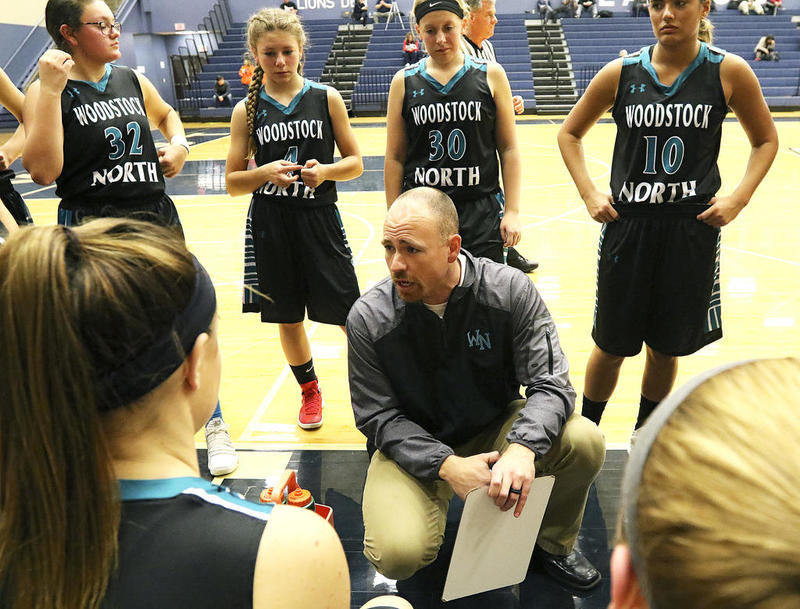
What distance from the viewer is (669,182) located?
2.61 m

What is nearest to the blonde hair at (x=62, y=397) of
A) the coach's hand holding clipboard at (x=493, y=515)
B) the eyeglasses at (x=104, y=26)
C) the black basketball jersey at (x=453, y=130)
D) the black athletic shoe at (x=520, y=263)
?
the coach's hand holding clipboard at (x=493, y=515)

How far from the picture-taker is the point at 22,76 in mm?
Answer: 16688

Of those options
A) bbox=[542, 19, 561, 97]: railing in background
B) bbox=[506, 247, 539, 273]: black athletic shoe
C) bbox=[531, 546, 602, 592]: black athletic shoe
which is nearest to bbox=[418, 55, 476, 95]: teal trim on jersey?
bbox=[531, 546, 602, 592]: black athletic shoe

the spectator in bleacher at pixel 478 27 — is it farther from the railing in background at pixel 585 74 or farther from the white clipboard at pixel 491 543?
the railing in background at pixel 585 74

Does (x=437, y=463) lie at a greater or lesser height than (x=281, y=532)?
lesser

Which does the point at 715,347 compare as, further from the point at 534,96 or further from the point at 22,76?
the point at 22,76

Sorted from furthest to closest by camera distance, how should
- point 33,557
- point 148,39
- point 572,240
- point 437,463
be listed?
1. point 148,39
2. point 572,240
3. point 437,463
4. point 33,557

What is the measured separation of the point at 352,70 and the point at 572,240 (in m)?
15.2

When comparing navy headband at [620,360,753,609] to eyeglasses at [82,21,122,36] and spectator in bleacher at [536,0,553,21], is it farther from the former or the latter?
spectator in bleacher at [536,0,553,21]

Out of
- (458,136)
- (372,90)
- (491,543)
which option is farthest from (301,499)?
(372,90)

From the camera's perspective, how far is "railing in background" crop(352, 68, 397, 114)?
60.6 feet

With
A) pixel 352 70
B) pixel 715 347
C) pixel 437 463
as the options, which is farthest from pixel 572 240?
pixel 352 70

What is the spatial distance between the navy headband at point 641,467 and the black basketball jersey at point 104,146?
262 cm

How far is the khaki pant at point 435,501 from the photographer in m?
2.12
